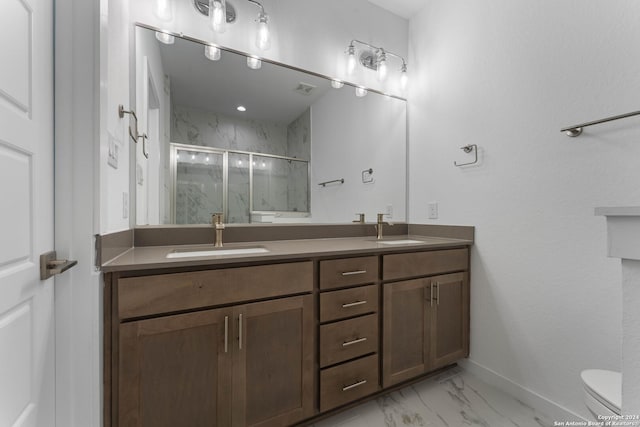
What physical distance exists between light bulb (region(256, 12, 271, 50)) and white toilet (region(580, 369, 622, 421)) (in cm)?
216

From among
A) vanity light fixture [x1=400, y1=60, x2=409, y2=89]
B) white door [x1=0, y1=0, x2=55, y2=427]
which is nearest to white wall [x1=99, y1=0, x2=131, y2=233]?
white door [x1=0, y1=0, x2=55, y2=427]

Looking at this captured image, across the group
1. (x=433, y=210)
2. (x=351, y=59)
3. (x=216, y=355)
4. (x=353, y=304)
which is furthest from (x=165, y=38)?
(x=433, y=210)

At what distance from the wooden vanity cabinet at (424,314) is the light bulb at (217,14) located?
1534 millimetres

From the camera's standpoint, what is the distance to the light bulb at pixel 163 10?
4.54 feet

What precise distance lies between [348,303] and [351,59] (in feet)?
5.41

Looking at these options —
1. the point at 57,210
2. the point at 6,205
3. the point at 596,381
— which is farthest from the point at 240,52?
the point at 596,381

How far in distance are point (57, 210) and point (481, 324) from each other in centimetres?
212

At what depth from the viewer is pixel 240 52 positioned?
5.28 ft

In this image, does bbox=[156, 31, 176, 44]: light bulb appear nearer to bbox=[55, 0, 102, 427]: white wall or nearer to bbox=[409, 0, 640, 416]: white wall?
bbox=[55, 0, 102, 427]: white wall

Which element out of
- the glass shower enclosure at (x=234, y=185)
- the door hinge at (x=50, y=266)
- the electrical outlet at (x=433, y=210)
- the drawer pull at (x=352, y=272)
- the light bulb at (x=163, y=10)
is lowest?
the drawer pull at (x=352, y=272)

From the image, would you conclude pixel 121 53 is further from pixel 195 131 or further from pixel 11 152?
pixel 11 152

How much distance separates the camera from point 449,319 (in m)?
1.69

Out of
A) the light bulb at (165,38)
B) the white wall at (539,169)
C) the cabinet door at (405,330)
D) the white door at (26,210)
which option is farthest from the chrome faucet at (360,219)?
the white door at (26,210)

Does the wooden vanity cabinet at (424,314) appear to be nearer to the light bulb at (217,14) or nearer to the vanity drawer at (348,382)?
the vanity drawer at (348,382)
